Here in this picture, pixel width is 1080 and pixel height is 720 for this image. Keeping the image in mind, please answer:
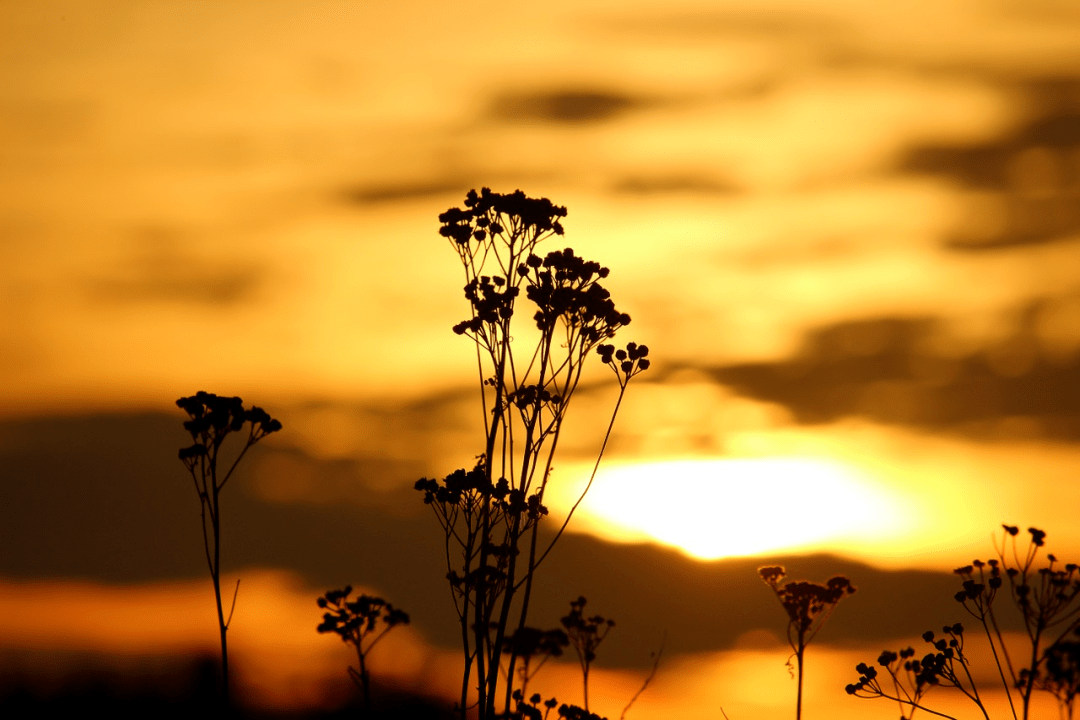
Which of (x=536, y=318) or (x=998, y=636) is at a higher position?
(x=536, y=318)

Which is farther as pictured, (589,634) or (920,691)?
(589,634)

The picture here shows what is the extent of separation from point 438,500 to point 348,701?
2575 cm

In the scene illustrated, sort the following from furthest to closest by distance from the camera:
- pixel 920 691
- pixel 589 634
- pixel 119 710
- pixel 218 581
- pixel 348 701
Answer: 1. pixel 119 710
2. pixel 348 701
3. pixel 589 634
4. pixel 920 691
5. pixel 218 581

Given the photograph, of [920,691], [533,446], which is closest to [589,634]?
[920,691]

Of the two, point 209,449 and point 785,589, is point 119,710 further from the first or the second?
point 209,449

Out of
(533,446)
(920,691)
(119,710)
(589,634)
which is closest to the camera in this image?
(533,446)

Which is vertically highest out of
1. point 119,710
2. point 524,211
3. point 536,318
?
point 524,211

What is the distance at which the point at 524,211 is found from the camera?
18.5m

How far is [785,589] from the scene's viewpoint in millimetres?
27766

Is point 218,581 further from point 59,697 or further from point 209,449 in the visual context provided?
point 59,697

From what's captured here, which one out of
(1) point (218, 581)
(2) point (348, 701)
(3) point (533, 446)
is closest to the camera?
(1) point (218, 581)

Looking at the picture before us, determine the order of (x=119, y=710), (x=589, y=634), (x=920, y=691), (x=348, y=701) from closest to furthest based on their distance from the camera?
(x=920, y=691)
(x=589, y=634)
(x=348, y=701)
(x=119, y=710)

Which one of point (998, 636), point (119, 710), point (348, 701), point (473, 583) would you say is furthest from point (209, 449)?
point (119, 710)

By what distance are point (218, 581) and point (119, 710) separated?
109 feet
